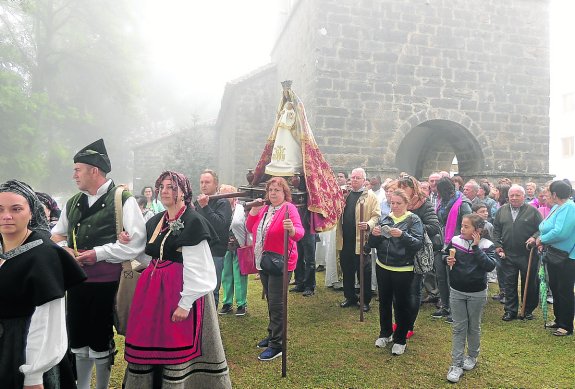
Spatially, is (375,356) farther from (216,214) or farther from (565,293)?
(565,293)

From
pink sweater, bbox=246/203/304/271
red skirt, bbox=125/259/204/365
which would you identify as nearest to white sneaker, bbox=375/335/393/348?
pink sweater, bbox=246/203/304/271

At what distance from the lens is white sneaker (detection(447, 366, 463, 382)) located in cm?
378

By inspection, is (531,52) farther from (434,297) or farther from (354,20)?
(434,297)

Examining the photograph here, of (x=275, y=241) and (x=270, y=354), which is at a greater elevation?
(x=275, y=241)

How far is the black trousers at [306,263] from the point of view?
6.82 meters

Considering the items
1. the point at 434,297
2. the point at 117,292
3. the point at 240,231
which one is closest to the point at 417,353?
the point at 434,297

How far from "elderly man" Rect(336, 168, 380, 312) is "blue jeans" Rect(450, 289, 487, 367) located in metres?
1.99

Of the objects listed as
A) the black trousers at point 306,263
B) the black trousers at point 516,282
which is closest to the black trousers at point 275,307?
the black trousers at point 306,263

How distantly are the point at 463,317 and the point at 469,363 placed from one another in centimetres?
52

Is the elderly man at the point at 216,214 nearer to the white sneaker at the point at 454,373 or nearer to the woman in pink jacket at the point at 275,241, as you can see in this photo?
the woman in pink jacket at the point at 275,241

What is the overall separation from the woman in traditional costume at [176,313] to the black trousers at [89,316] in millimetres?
449

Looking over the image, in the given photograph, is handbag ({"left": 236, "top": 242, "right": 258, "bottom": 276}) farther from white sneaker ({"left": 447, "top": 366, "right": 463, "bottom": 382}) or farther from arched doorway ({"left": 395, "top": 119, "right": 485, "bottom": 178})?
arched doorway ({"left": 395, "top": 119, "right": 485, "bottom": 178})

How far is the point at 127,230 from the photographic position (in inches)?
119

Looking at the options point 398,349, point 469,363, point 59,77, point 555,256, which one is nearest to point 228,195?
point 398,349
